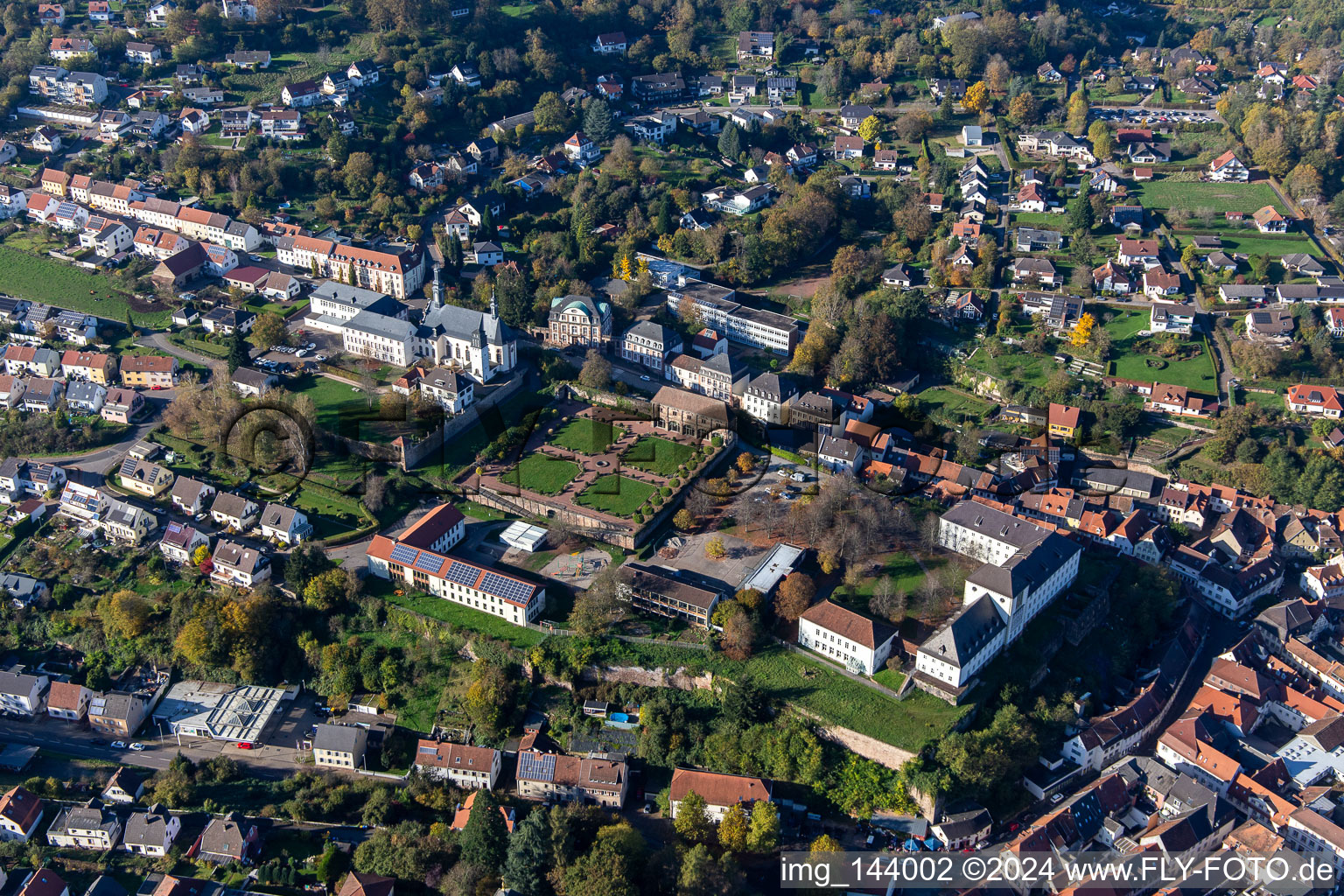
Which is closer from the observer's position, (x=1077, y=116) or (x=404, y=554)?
(x=404, y=554)

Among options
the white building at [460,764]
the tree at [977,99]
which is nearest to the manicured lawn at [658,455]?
the white building at [460,764]

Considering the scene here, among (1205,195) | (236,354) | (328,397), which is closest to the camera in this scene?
(328,397)

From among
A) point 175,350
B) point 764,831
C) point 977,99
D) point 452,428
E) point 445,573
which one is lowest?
point 764,831

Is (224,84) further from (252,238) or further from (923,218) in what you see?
(923,218)

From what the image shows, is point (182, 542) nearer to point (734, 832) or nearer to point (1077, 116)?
point (734, 832)

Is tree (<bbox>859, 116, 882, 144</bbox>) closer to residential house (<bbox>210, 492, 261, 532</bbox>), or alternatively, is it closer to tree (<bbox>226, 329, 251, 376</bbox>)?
tree (<bbox>226, 329, 251, 376</bbox>)

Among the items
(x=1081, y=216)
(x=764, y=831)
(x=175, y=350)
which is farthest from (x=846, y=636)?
(x=1081, y=216)

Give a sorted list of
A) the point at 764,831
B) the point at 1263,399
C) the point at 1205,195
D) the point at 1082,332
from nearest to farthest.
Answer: the point at 764,831 < the point at 1263,399 < the point at 1082,332 < the point at 1205,195

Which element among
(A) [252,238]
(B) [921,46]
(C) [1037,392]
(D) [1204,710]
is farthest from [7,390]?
(B) [921,46]
